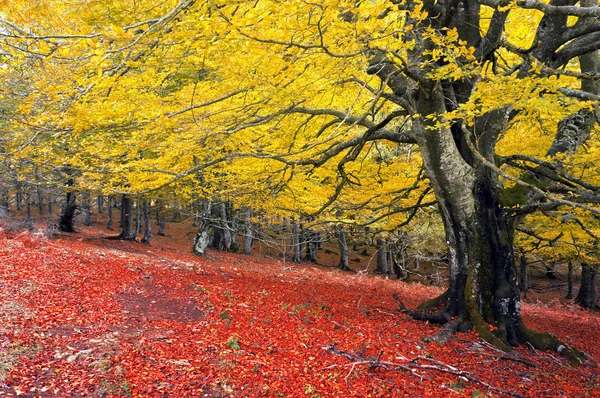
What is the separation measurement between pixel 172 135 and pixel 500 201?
644cm

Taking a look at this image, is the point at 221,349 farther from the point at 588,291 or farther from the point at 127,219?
the point at 588,291

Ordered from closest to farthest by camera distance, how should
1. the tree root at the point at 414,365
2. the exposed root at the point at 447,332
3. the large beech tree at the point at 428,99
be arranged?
the tree root at the point at 414,365 → the large beech tree at the point at 428,99 → the exposed root at the point at 447,332

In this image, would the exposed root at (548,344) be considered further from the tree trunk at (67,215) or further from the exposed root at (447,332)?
the tree trunk at (67,215)

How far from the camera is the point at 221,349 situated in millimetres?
5383

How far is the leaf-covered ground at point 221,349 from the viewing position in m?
4.36

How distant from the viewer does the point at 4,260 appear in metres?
8.59

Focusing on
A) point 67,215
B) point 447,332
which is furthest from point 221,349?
point 67,215

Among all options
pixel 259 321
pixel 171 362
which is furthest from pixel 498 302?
pixel 171 362

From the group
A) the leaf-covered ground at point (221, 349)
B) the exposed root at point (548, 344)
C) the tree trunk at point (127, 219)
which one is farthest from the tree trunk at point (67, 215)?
the exposed root at point (548, 344)

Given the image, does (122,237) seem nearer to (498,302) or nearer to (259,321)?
(259,321)

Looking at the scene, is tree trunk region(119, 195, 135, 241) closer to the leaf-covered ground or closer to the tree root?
the leaf-covered ground

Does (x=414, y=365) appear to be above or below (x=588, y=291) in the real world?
above

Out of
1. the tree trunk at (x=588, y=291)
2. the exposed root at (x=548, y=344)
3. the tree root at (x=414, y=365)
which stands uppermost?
the tree root at (x=414, y=365)

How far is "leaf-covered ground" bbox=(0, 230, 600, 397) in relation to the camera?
436 cm
